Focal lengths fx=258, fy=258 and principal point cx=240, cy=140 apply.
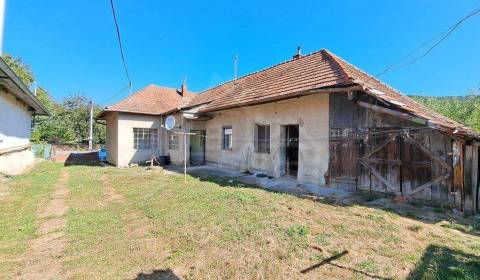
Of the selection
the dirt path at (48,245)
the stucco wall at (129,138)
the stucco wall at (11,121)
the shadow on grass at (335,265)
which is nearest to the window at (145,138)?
the stucco wall at (129,138)

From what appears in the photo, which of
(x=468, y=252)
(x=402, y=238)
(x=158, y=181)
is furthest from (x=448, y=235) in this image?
(x=158, y=181)

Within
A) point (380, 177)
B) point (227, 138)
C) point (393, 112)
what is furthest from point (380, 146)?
point (227, 138)

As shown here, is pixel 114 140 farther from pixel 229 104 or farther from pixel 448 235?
pixel 448 235

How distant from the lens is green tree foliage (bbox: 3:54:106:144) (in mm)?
33938

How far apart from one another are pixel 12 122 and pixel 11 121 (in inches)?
9.2

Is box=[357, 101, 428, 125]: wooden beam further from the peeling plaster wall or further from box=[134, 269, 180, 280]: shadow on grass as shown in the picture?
the peeling plaster wall

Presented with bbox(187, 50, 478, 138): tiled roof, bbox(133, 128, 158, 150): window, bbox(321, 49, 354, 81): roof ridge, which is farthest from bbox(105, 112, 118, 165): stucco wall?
bbox(321, 49, 354, 81): roof ridge

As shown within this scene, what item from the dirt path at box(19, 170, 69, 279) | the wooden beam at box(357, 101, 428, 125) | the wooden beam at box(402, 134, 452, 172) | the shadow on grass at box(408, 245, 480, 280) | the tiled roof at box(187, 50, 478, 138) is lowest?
the dirt path at box(19, 170, 69, 279)

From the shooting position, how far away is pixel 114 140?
16.6 meters

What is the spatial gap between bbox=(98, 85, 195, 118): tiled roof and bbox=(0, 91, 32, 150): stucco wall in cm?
405

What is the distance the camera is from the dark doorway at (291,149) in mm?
10406

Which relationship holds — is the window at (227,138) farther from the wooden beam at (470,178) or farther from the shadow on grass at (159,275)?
the shadow on grass at (159,275)

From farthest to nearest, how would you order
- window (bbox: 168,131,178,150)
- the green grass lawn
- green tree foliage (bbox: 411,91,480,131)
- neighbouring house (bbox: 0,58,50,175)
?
green tree foliage (bbox: 411,91,480,131)
window (bbox: 168,131,178,150)
neighbouring house (bbox: 0,58,50,175)
the green grass lawn

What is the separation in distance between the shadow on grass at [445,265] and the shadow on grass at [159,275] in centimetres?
305
